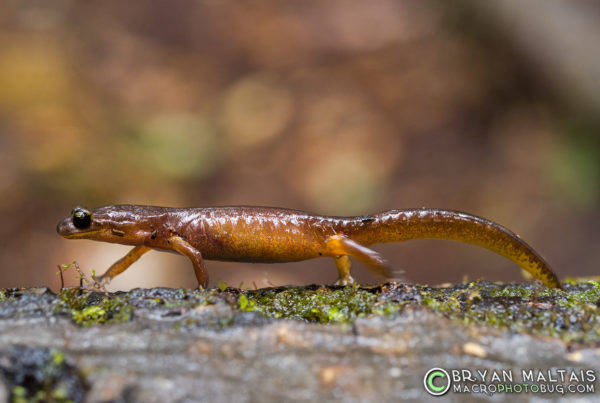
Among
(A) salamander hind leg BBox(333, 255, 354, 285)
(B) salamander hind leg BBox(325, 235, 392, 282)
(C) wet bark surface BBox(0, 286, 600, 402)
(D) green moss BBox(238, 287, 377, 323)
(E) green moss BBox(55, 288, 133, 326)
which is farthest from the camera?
(A) salamander hind leg BBox(333, 255, 354, 285)

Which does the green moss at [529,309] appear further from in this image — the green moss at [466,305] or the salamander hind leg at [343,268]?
the salamander hind leg at [343,268]

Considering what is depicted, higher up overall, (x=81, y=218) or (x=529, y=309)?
(x=81, y=218)

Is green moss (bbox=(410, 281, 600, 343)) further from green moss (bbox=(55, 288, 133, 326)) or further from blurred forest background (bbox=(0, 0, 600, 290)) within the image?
blurred forest background (bbox=(0, 0, 600, 290))

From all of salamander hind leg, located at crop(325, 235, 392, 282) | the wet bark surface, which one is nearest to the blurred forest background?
salamander hind leg, located at crop(325, 235, 392, 282)

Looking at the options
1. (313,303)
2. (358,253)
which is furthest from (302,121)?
(313,303)

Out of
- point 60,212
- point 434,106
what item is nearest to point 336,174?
point 434,106

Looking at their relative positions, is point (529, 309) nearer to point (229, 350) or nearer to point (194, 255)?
point (229, 350)
